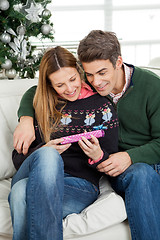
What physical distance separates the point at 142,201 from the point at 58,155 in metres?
0.36

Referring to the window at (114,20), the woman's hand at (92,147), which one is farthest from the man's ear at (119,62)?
the window at (114,20)

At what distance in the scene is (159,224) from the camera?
1322mm

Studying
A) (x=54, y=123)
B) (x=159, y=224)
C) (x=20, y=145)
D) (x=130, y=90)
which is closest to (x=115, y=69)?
(x=130, y=90)

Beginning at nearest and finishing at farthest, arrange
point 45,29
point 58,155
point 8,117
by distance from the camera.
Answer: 1. point 58,155
2. point 8,117
3. point 45,29

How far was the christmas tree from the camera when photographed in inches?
89.5

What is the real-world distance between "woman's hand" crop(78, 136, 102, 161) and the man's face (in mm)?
271

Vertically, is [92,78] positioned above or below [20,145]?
above

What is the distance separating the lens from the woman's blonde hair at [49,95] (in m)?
1.51

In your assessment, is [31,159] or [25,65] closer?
[31,159]

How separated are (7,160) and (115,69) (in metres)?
0.70

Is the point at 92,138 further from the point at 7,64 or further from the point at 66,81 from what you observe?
the point at 7,64

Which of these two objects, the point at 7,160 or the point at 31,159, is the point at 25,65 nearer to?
the point at 7,160

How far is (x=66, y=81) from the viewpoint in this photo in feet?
4.87

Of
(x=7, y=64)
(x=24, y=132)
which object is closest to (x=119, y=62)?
(x=24, y=132)
